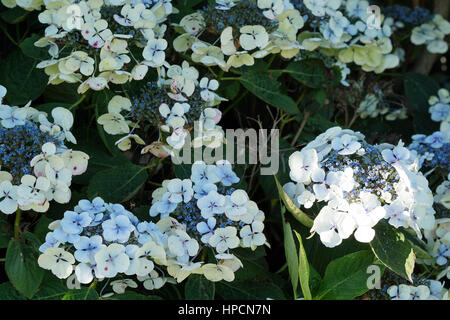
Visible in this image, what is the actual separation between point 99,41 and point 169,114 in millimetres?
231

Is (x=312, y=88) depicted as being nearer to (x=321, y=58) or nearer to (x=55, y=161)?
(x=321, y=58)

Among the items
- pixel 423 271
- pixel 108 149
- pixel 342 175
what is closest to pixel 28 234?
pixel 108 149

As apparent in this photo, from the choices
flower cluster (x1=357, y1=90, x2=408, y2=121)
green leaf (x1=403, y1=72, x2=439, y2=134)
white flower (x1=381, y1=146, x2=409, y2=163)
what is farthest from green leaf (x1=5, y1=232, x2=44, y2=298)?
green leaf (x1=403, y1=72, x2=439, y2=134)

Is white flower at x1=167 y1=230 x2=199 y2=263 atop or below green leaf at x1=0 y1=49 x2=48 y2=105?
below

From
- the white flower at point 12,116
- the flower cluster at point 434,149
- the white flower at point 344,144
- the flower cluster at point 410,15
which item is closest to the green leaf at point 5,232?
the white flower at point 12,116

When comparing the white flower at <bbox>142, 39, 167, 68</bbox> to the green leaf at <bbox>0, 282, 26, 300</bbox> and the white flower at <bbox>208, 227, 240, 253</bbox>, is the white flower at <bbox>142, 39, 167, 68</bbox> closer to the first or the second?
the white flower at <bbox>208, 227, 240, 253</bbox>

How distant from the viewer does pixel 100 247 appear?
1.29m

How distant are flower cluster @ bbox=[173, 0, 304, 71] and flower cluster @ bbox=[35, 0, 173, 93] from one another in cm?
11

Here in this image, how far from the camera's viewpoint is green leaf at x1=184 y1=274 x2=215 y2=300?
1.46 metres

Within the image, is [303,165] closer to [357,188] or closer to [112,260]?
[357,188]

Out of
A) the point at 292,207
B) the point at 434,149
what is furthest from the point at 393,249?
the point at 434,149

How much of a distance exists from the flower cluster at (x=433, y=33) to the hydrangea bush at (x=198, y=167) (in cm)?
28

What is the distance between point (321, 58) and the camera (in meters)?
1.82

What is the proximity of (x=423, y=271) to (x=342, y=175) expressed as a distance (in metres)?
0.50
